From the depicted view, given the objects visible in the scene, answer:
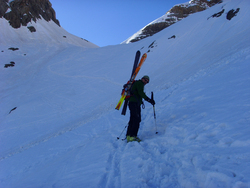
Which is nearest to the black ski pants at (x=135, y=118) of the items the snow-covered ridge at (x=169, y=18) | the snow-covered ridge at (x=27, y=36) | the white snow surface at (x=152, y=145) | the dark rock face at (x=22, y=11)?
the white snow surface at (x=152, y=145)

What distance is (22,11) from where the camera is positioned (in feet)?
161

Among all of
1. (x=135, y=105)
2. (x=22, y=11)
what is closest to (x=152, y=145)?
(x=135, y=105)

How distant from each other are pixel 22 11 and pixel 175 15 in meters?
74.9

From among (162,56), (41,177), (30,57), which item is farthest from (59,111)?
(30,57)

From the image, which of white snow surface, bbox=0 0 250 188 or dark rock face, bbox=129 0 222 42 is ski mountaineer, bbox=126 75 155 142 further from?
dark rock face, bbox=129 0 222 42

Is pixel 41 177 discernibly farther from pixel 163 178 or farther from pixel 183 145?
pixel 183 145

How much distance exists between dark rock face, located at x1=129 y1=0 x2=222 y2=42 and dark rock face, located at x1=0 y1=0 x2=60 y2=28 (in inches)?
1670

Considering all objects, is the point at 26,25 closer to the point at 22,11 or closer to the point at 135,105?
the point at 22,11

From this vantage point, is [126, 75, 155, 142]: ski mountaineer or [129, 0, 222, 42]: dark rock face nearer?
[126, 75, 155, 142]: ski mountaineer

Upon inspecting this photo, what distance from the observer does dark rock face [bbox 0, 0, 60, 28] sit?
46406mm

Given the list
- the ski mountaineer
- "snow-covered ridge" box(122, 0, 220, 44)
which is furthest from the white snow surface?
"snow-covered ridge" box(122, 0, 220, 44)

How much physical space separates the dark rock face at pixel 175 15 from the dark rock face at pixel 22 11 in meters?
42.4

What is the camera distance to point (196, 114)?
4.38m

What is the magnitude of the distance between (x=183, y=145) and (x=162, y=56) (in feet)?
58.5
